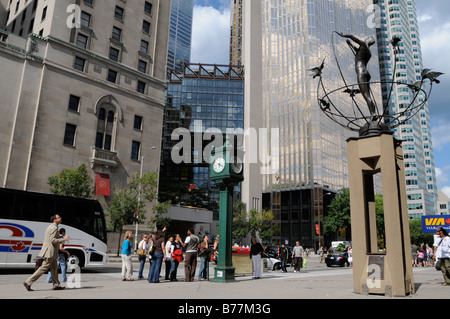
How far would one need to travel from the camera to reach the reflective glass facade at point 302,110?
80062mm

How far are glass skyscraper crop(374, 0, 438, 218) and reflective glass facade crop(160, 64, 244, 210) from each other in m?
61.7

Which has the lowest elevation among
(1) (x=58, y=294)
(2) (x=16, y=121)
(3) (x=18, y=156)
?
(1) (x=58, y=294)

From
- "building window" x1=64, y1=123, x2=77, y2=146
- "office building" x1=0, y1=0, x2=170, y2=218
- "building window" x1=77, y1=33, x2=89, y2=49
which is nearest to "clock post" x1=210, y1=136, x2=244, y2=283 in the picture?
"office building" x1=0, y1=0, x2=170, y2=218

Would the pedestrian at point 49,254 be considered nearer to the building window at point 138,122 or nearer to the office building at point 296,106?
the building window at point 138,122

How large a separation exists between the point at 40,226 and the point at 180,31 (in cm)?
17626

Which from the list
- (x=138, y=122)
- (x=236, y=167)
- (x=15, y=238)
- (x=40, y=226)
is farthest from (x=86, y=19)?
(x=236, y=167)

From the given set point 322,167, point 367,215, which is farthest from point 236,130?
point 367,215

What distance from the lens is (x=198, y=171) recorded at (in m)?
87.6

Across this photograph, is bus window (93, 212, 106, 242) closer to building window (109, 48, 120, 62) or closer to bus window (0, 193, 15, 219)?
bus window (0, 193, 15, 219)

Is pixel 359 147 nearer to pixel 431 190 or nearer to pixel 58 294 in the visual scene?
pixel 58 294

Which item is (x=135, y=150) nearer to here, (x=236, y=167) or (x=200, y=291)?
(x=236, y=167)

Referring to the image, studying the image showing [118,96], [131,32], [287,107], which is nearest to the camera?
[118,96]

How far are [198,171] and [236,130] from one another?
567 inches

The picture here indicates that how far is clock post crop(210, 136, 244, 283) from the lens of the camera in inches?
529
